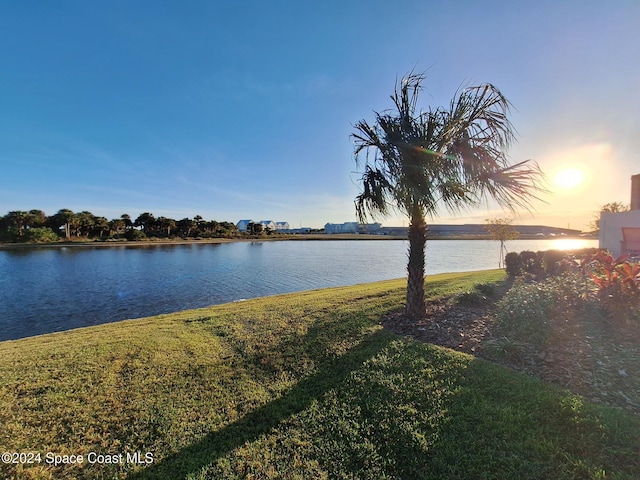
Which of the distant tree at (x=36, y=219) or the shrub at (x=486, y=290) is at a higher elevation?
the distant tree at (x=36, y=219)

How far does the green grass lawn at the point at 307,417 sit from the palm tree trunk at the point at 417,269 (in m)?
1.18

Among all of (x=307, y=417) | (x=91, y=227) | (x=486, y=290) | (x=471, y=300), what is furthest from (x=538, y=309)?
(x=91, y=227)

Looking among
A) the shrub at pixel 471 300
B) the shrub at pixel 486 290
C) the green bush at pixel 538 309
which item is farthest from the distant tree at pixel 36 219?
the green bush at pixel 538 309

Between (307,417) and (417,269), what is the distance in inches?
152

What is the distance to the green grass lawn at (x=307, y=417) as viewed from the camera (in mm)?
2564

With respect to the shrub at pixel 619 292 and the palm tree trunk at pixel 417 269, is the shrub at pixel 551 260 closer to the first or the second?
the shrub at pixel 619 292

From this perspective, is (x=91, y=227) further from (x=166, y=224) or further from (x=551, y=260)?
(x=551, y=260)

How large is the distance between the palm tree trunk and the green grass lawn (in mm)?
1180

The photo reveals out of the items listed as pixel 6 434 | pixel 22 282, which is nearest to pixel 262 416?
pixel 6 434

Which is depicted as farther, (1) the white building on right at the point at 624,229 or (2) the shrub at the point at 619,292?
(1) the white building on right at the point at 624,229

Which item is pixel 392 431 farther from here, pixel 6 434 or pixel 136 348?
pixel 136 348

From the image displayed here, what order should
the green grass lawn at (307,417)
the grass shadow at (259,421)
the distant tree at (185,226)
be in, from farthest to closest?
the distant tree at (185,226) < the grass shadow at (259,421) < the green grass lawn at (307,417)

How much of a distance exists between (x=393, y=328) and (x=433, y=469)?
10.7ft

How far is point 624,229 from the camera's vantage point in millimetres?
15188
